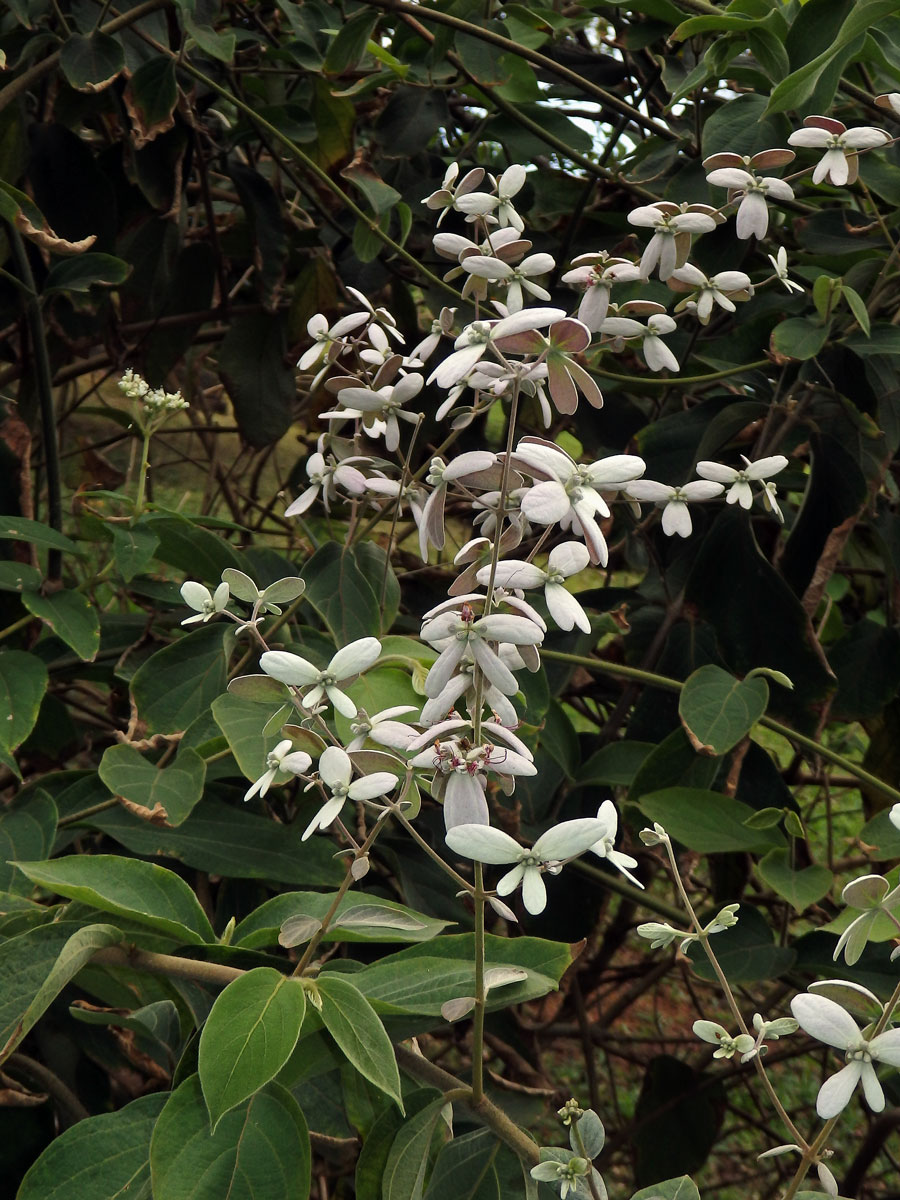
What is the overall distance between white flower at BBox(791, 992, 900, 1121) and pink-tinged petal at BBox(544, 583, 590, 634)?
170mm

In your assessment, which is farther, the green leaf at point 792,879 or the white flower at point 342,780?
the green leaf at point 792,879

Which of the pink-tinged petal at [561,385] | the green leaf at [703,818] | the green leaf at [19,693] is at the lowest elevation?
the green leaf at [703,818]

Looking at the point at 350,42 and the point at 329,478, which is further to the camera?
Answer: the point at 350,42

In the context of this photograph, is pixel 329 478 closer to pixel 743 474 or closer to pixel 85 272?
pixel 743 474

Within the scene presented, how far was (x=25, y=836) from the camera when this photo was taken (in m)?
0.85

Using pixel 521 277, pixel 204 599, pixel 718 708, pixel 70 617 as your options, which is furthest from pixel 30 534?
pixel 718 708

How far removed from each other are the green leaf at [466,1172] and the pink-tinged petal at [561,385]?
38cm

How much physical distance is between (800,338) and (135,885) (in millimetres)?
669

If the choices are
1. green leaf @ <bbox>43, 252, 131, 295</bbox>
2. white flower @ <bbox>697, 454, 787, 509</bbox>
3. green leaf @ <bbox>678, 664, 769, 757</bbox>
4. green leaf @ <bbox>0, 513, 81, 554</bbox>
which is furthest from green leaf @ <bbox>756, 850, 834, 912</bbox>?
green leaf @ <bbox>43, 252, 131, 295</bbox>

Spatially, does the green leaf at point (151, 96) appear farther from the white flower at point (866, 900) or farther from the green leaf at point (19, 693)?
the white flower at point (866, 900)

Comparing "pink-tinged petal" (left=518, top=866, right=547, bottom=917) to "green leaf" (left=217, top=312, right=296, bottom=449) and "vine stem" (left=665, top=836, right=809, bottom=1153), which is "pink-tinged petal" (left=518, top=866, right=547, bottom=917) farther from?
"green leaf" (left=217, top=312, right=296, bottom=449)

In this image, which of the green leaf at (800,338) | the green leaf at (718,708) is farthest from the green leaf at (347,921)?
the green leaf at (800,338)

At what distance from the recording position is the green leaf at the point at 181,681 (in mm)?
916

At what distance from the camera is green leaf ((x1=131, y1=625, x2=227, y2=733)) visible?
3.01ft
